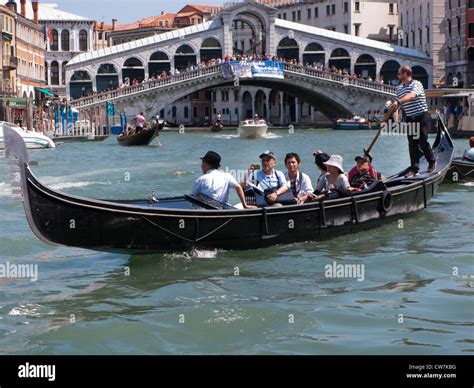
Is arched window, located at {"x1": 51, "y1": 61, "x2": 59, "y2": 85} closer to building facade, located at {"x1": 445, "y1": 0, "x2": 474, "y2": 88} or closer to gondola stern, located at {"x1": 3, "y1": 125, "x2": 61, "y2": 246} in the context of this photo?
building facade, located at {"x1": 445, "y1": 0, "x2": 474, "y2": 88}

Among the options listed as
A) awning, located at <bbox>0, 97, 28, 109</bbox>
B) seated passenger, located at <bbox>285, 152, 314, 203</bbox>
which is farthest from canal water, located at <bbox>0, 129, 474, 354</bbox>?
awning, located at <bbox>0, 97, 28, 109</bbox>

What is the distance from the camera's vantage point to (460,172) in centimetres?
984

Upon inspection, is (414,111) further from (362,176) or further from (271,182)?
(271,182)

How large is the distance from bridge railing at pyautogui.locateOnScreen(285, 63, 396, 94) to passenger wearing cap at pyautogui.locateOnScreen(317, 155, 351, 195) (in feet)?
74.1

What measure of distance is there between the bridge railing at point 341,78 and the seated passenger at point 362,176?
2207cm

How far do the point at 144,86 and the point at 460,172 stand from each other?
19652mm

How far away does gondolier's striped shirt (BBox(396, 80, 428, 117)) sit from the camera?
744 cm

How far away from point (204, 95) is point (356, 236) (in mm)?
37368

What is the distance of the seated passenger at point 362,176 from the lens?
6980 millimetres

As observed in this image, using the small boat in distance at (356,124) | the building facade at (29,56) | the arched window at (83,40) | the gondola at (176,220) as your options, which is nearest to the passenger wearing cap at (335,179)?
the gondola at (176,220)

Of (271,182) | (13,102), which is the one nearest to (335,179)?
(271,182)

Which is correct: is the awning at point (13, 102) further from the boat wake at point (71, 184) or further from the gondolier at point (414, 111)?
the gondolier at point (414, 111)
